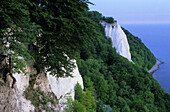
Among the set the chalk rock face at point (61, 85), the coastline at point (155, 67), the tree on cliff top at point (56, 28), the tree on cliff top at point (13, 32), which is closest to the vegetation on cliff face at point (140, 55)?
the coastline at point (155, 67)

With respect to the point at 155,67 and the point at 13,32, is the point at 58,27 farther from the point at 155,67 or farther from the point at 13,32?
the point at 155,67

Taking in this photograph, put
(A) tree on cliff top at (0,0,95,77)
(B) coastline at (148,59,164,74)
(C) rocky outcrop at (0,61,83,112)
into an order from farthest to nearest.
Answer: (B) coastline at (148,59,164,74)
(A) tree on cliff top at (0,0,95,77)
(C) rocky outcrop at (0,61,83,112)

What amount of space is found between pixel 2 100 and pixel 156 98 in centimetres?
3199

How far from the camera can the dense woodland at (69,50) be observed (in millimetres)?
5588

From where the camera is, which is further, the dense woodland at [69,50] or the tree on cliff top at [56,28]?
the tree on cliff top at [56,28]

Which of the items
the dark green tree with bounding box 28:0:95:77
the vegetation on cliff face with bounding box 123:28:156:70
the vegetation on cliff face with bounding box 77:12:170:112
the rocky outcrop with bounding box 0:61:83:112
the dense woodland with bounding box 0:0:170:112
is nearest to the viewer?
the dense woodland with bounding box 0:0:170:112

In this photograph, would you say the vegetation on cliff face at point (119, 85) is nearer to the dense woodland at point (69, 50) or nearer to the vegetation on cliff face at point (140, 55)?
the dense woodland at point (69, 50)

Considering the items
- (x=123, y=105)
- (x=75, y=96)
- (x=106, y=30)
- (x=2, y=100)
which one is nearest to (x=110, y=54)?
(x=106, y=30)

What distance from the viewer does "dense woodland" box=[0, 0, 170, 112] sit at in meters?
5.59

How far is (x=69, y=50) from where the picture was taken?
883 centimetres

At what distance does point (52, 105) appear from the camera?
934 centimetres

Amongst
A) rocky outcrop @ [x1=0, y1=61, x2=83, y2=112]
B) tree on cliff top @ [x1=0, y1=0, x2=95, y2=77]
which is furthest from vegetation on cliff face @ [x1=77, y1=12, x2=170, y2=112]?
tree on cliff top @ [x1=0, y1=0, x2=95, y2=77]

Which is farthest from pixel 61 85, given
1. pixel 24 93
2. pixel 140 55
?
pixel 140 55

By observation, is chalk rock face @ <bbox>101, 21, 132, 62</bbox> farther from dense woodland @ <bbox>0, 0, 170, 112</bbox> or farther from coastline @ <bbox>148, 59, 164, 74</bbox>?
coastline @ <bbox>148, 59, 164, 74</bbox>
